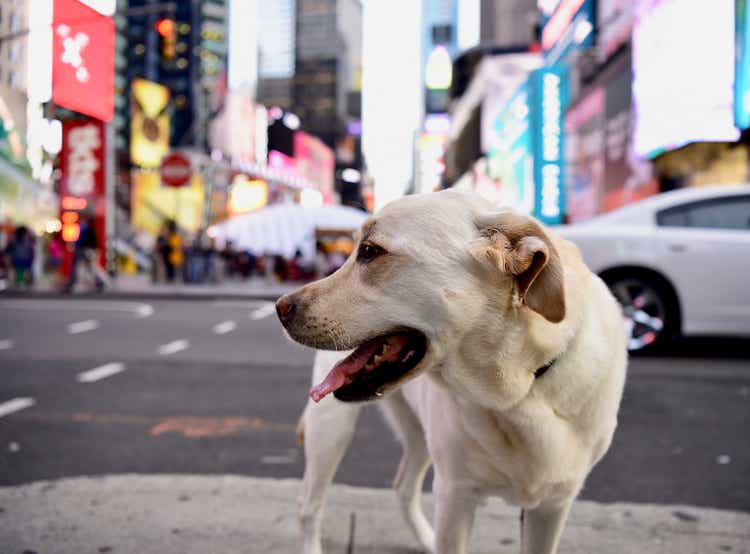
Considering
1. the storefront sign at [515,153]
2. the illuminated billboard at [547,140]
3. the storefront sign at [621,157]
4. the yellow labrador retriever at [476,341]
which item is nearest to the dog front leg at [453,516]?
the yellow labrador retriever at [476,341]

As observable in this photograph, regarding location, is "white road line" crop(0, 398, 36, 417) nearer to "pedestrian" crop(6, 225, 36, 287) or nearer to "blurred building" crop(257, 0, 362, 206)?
"pedestrian" crop(6, 225, 36, 287)

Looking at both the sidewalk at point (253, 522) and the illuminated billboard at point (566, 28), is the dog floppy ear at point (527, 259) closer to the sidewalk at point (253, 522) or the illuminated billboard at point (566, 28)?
the sidewalk at point (253, 522)

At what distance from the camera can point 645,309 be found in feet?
24.6

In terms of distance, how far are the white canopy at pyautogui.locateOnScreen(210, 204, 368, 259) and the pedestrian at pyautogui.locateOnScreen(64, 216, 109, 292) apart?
217 inches

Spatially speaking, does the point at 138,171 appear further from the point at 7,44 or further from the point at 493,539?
the point at 493,539

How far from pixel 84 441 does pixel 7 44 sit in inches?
126

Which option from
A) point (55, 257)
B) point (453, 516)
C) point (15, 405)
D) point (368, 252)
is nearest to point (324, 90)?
point (55, 257)

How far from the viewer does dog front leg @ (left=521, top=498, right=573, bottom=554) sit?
2.26 meters

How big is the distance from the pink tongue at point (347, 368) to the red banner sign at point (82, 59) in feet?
39.5

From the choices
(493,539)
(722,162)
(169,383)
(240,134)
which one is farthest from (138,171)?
(493,539)

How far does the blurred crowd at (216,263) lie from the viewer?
24531 mm

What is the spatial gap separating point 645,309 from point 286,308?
244 inches

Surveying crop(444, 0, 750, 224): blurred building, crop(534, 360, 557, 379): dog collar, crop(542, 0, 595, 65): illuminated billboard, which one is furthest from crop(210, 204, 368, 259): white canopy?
crop(534, 360, 557, 379): dog collar

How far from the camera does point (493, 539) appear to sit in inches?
118
